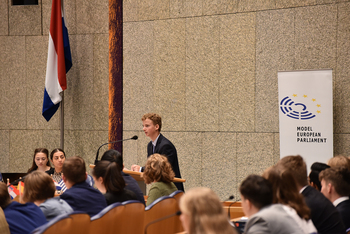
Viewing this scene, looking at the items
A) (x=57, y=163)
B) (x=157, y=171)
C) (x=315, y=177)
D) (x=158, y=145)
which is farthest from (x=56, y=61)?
(x=315, y=177)

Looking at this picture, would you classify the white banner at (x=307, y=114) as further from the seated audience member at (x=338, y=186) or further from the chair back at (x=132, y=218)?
the chair back at (x=132, y=218)

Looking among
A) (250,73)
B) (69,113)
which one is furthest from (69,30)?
(250,73)

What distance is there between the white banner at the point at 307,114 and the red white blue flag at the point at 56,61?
12.9 feet

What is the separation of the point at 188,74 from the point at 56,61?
248cm

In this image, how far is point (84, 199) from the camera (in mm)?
3133

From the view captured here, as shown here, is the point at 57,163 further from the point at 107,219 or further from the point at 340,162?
the point at 340,162

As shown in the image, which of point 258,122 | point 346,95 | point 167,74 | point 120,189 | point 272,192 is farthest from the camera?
point 167,74

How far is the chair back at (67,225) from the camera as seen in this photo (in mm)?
2254

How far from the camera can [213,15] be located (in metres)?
Answer: 6.73

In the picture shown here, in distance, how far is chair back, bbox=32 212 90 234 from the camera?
88.7 inches

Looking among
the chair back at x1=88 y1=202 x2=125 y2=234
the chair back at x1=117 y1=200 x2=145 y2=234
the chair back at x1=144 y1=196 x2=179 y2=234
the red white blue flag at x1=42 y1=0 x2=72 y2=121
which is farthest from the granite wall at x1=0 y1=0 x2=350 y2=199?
the chair back at x1=88 y1=202 x2=125 y2=234

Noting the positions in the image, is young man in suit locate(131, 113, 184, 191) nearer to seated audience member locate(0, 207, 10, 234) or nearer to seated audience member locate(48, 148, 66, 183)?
seated audience member locate(48, 148, 66, 183)

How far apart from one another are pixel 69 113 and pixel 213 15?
3404mm

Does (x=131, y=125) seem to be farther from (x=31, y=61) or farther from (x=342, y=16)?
(x=342, y=16)
